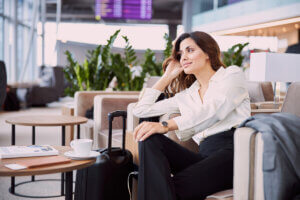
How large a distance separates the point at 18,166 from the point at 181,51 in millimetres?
1135

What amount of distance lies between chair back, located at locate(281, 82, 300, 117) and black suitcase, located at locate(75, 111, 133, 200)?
A: 0.93 meters

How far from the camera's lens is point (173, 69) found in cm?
225

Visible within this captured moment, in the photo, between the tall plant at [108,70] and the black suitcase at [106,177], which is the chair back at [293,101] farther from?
the tall plant at [108,70]

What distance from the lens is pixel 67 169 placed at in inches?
59.2

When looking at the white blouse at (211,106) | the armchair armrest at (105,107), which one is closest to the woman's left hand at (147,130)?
the white blouse at (211,106)

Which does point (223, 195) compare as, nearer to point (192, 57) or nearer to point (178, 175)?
point (178, 175)

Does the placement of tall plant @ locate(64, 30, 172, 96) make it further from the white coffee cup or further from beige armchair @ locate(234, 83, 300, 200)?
beige armchair @ locate(234, 83, 300, 200)

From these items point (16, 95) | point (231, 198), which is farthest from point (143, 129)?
point (16, 95)

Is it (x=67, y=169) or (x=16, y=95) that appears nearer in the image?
(x=67, y=169)

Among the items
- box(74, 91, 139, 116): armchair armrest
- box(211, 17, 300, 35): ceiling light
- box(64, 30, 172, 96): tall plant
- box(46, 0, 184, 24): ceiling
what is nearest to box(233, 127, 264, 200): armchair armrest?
box(74, 91, 139, 116): armchair armrest

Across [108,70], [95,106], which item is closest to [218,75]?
[95,106]

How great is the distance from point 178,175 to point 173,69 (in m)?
0.82

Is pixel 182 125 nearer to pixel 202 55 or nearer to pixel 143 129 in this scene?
pixel 143 129

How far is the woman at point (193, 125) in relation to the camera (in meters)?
1.58
